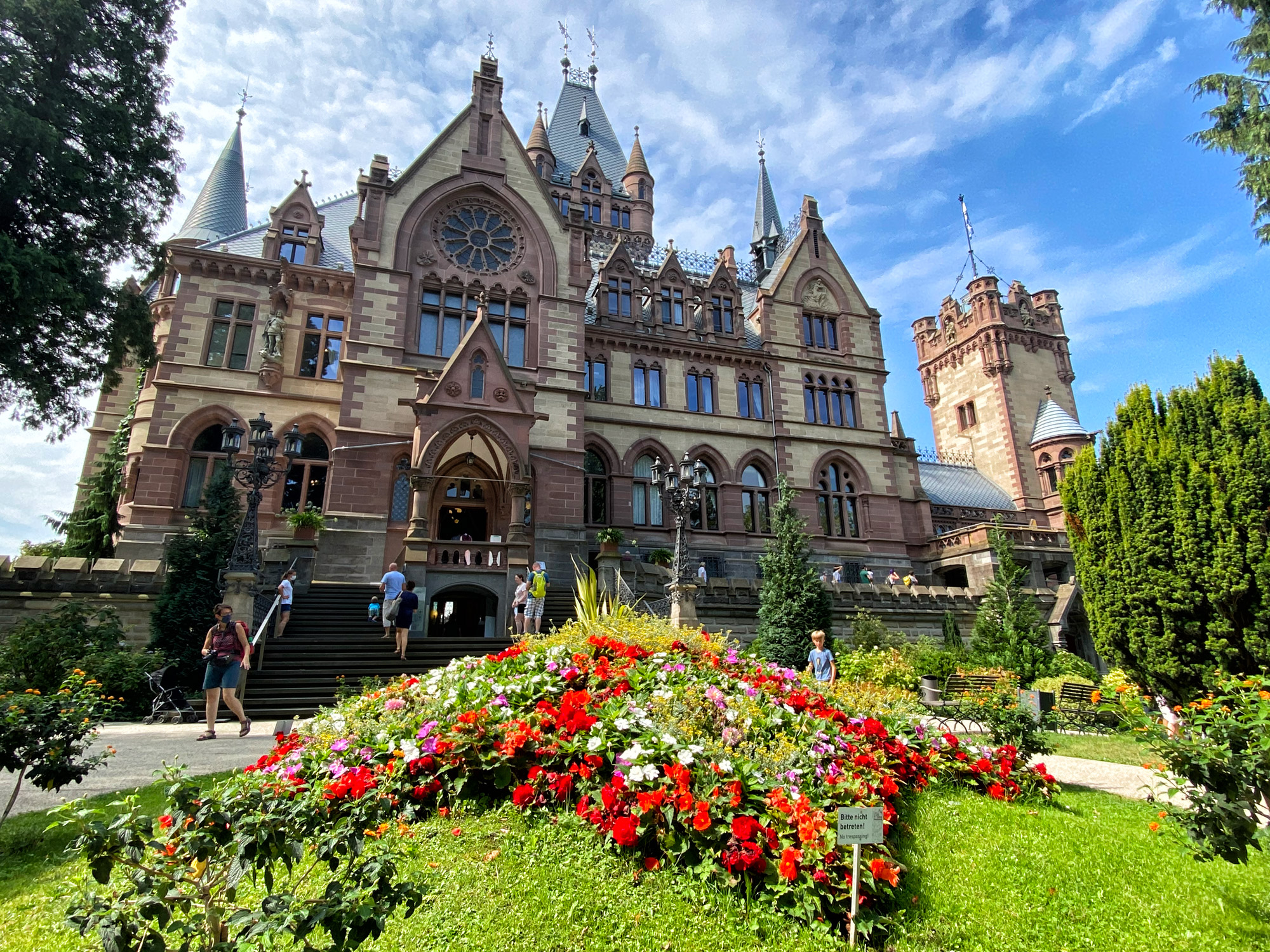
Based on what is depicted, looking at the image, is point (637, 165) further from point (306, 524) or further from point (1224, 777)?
point (1224, 777)

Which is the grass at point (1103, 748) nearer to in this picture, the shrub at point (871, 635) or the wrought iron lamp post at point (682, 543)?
the shrub at point (871, 635)

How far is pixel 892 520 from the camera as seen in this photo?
2912 cm

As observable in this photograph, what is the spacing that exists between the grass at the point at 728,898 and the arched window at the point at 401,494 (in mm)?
15334

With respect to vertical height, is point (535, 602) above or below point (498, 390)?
below

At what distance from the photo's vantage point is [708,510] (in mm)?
27344

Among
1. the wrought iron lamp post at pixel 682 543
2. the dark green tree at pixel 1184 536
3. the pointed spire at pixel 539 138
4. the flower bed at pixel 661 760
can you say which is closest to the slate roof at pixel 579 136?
the pointed spire at pixel 539 138

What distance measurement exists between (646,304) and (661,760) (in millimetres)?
26129

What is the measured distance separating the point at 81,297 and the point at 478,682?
14.9 metres

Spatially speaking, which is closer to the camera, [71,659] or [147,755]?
[147,755]

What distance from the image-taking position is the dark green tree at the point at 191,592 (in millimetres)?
14305

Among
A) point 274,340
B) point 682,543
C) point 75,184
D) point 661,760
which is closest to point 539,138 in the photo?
point 274,340

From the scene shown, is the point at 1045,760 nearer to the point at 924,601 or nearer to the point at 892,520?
the point at 924,601

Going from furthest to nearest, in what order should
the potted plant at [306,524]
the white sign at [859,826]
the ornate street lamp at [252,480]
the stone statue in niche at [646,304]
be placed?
the stone statue in niche at [646,304]
the potted plant at [306,524]
the ornate street lamp at [252,480]
the white sign at [859,826]

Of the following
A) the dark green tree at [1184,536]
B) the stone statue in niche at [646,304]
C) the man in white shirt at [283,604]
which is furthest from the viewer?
the stone statue in niche at [646,304]
